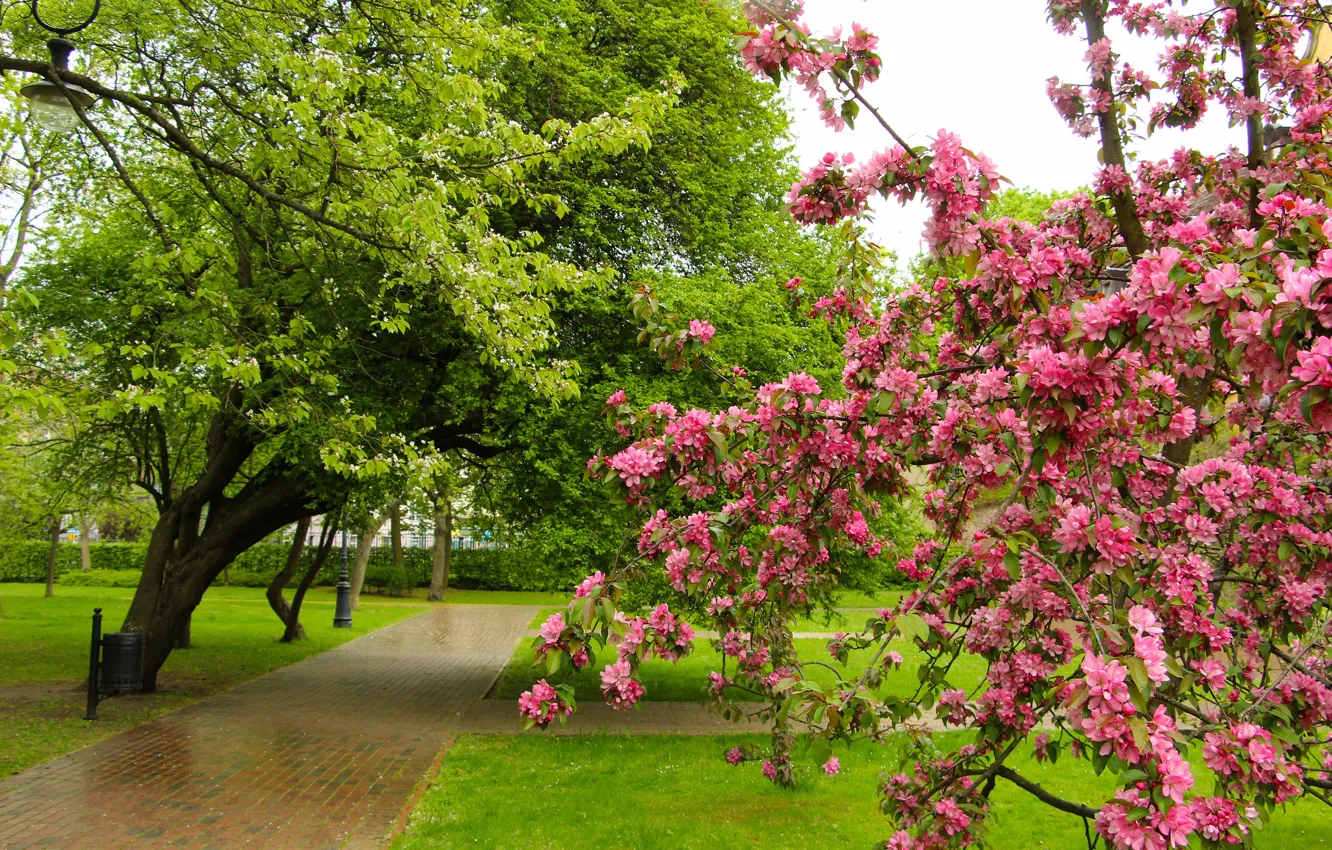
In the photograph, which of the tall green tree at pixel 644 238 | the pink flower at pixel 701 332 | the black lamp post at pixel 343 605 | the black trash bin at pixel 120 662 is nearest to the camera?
the pink flower at pixel 701 332

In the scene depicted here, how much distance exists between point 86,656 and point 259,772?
954 cm

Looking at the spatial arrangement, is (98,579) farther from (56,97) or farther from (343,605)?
(56,97)

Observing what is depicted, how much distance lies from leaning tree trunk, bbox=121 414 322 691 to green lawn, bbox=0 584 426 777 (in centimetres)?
101

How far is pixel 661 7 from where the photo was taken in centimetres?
1359

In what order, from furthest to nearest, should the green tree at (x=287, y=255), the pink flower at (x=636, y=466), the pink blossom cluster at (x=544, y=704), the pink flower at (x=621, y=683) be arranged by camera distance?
the green tree at (x=287, y=255), the pink flower at (x=636, y=466), the pink flower at (x=621, y=683), the pink blossom cluster at (x=544, y=704)

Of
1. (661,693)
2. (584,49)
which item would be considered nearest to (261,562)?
(661,693)

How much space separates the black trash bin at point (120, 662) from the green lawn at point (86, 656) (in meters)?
0.22

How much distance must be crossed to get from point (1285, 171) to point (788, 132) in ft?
40.3

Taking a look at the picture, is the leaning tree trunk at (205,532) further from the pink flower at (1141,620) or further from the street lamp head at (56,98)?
the pink flower at (1141,620)

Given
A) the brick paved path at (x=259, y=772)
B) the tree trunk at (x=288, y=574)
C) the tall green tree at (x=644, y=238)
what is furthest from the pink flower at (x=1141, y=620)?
the tree trunk at (x=288, y=574)

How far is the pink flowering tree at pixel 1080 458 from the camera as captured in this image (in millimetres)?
2166

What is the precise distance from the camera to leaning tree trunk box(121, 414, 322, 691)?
12.8 m

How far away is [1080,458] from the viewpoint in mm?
2803

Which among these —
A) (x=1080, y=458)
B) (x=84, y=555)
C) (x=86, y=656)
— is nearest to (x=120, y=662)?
(x=86, y=656)
